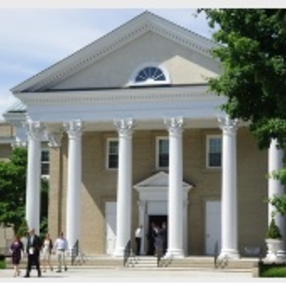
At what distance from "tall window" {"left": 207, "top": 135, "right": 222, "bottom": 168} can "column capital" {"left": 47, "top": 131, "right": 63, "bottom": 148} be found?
27.3 ft

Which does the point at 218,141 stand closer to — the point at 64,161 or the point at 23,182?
the point at 64,161

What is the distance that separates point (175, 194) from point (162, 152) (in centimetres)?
584

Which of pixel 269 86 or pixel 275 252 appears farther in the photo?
pixel 275 252

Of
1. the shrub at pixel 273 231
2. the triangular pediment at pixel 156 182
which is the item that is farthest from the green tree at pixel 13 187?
the shrub at pixel 273 231

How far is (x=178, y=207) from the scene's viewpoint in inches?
1592

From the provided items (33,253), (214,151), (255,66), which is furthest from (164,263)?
(255,66)

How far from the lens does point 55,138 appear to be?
46531 mm

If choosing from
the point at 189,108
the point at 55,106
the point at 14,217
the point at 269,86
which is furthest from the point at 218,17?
the point at 14,217

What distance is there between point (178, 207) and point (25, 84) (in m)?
10.3

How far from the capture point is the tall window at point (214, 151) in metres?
44.9

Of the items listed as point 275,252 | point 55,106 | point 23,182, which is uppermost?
point 55,106

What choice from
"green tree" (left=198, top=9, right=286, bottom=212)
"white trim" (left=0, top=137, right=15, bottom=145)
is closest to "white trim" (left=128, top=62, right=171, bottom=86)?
"green tree" (left=198, top=9, right=286, bottom=212)

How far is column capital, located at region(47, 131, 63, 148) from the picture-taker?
46.2 m

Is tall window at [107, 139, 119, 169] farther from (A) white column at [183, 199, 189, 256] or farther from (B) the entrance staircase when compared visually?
(B) the entrance staircase
